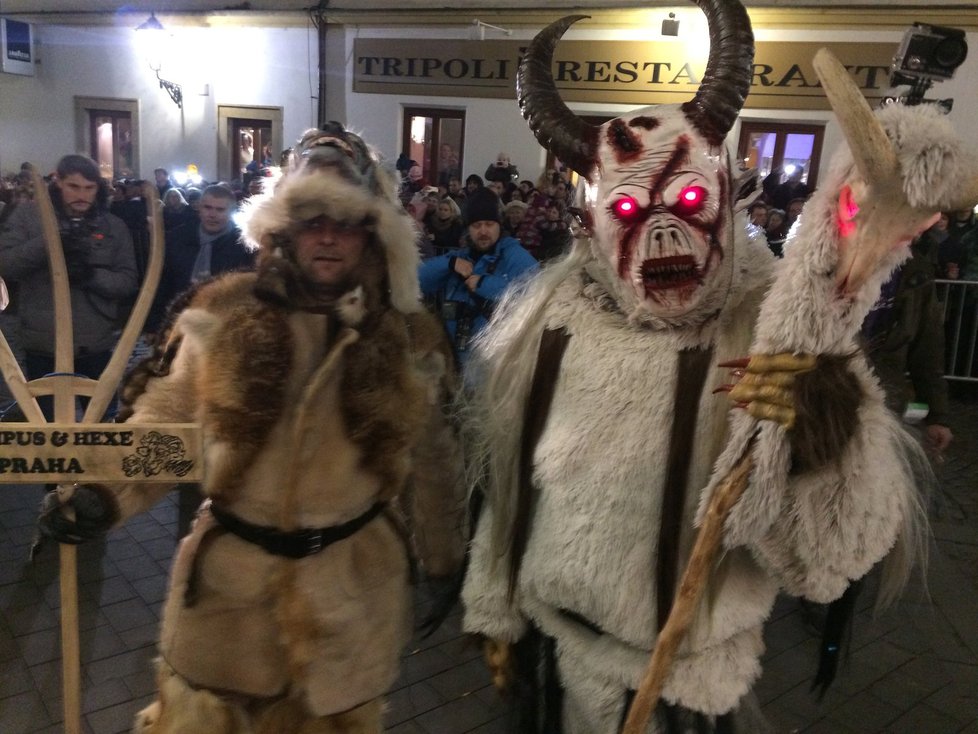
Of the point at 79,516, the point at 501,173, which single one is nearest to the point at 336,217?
the point at 79,516

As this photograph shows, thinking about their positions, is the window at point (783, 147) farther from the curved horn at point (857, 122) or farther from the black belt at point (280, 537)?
the black belt at point (280, 537)

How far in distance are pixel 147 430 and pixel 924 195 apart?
1624 millimetres

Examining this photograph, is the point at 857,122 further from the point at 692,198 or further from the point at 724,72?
the point at 724,72

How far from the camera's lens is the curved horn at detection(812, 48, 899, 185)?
132 cm

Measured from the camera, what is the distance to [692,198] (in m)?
1.77

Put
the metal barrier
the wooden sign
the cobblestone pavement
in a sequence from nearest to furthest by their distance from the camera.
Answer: the wooden sign → the cobblestone pavement → the metal barrier

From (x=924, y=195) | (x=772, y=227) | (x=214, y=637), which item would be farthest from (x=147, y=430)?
(x=772, y=227)

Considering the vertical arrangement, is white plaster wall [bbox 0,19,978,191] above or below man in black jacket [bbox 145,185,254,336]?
above

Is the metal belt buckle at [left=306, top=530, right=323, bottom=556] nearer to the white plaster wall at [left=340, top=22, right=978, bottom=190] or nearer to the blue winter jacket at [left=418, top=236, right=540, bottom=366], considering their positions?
the blue winter jacket at [left=418, top=236, right=540, bottom=366]

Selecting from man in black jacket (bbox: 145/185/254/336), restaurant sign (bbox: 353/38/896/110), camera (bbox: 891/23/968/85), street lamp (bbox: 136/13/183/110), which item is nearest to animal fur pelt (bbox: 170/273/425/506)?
man in black jacket (bbox: 145/185/254/336)

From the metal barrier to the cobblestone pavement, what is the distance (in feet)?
12.1

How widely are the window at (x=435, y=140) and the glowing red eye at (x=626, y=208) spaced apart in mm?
10624

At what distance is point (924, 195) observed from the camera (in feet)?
4.37

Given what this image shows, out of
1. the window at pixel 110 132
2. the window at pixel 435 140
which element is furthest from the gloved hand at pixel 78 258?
the window at pixel 110 132
